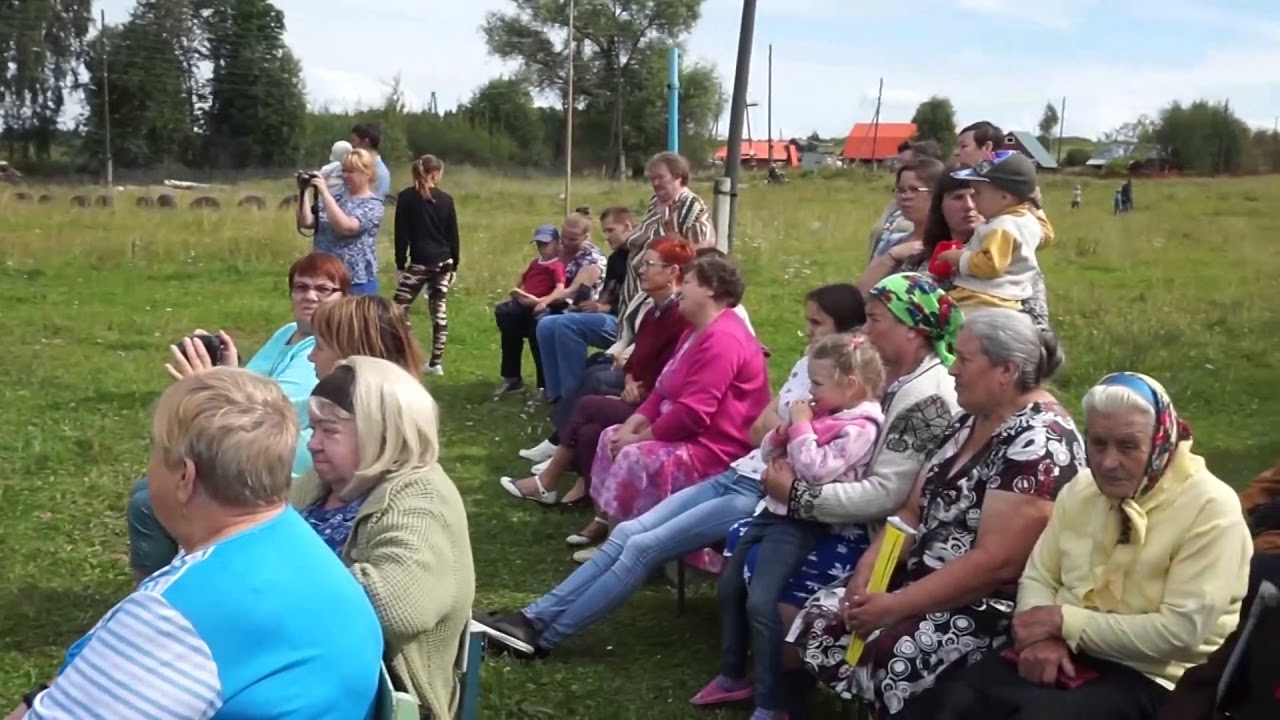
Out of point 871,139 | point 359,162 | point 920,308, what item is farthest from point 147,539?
point 871,139

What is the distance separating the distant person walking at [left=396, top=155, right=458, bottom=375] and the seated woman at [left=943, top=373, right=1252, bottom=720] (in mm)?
7127

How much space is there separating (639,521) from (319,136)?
5039 centimetres

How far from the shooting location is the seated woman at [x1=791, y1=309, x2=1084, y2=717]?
3283 mm

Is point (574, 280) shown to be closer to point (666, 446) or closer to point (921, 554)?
point (666, 446)

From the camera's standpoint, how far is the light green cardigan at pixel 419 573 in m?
2.80

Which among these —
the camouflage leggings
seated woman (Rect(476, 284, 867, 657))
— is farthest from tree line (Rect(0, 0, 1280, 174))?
seated woman (Rect(476, 284, 867, 657))

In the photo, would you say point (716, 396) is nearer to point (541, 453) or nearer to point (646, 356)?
point (646, 356)

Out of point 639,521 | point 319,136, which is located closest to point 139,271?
point 639,521

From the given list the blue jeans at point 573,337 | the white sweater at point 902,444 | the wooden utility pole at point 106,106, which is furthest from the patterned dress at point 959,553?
the wooden utility pole at point 106,106

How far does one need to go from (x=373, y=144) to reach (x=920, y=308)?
220 inches

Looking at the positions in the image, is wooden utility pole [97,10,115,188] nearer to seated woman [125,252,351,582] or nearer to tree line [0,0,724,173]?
tree line [0,0,724,173]

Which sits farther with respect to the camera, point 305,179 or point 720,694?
point 305,179

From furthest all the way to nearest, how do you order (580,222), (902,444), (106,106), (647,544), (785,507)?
1. (106,106)
2. (580,222)
3. (647,544)
4. (785,507)
5. (902,444)

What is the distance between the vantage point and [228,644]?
78.0 inches
